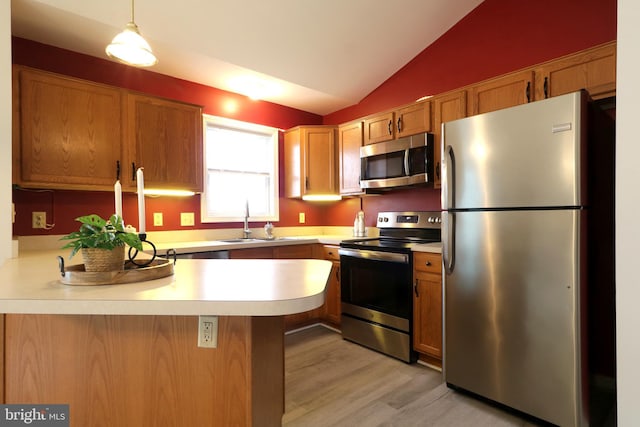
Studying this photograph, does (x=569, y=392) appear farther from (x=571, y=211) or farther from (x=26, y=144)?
(x=26, y=144)

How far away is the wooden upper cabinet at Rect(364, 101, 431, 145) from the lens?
9.34 ft

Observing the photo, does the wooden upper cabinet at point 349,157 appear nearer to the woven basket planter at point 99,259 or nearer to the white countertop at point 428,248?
the white countertop at point 428,248

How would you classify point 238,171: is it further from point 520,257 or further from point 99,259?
point 520,257

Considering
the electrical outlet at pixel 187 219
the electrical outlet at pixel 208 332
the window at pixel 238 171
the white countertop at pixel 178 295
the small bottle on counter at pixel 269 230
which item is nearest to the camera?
the white countertop at pixel 178 295

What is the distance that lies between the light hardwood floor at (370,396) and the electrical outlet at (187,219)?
1.49 metres

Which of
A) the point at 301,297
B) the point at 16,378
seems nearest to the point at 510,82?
the point at 301,297

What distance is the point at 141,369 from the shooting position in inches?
40.6

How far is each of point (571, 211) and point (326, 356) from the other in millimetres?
2008

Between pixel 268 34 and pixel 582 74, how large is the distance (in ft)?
7.27

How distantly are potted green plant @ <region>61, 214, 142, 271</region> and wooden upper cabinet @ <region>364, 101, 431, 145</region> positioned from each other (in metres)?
2.47

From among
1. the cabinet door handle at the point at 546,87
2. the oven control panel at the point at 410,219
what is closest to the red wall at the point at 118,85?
the oven control panel at the point at 410,219

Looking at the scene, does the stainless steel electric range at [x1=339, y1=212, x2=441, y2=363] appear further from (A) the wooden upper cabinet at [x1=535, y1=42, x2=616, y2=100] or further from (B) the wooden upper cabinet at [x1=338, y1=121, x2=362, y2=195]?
(A) the wooden upper cabinet at [x1=535, y1=42, x2=616, y2=100]

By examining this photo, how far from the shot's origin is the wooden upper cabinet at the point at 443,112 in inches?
101
